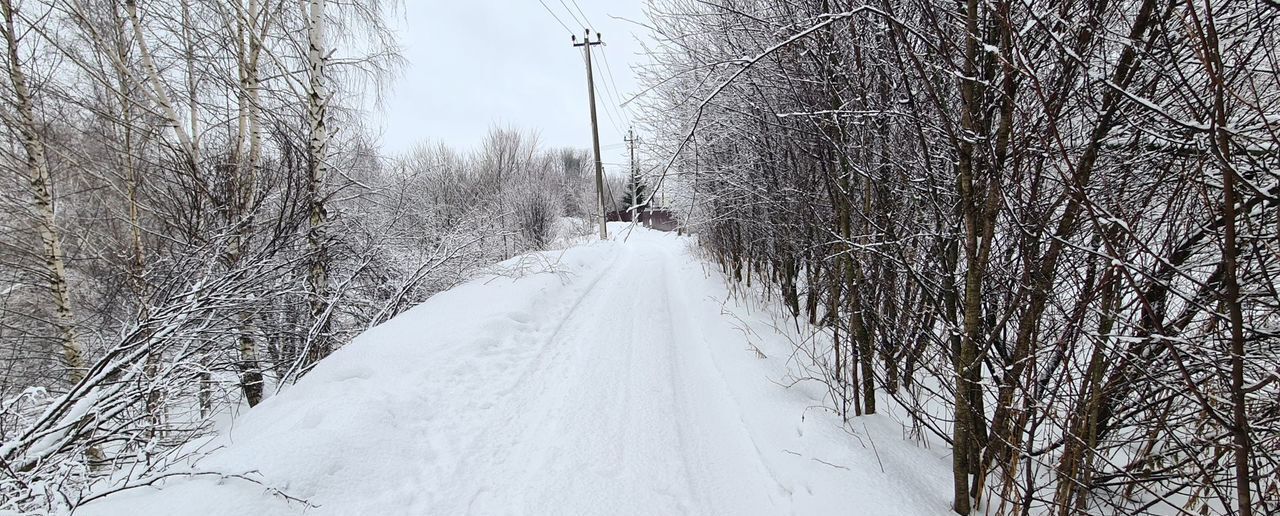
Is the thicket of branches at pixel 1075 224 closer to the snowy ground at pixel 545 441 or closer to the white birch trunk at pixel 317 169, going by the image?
the snowy ground at pixel 545 441

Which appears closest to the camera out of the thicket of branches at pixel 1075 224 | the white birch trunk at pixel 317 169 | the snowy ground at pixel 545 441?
the thicket of branches at pixel 1075 224

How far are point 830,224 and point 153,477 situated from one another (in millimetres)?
4967

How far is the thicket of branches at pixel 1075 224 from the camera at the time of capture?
123 centimetres

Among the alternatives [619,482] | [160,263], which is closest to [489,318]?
[619,482]

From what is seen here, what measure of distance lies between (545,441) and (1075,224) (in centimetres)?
320

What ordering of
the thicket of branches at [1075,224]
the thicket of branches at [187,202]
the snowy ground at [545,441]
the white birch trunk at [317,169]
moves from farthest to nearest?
the white birch trunk at [317,169] < the thicket of branches at [187,202] < the snowy ground at [545,441] < the thicket of branches at [1075,224]

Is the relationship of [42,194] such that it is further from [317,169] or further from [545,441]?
[545,441]

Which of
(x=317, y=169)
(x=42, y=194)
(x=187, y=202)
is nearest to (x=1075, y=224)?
(x=317, y=169)

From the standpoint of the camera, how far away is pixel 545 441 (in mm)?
3219

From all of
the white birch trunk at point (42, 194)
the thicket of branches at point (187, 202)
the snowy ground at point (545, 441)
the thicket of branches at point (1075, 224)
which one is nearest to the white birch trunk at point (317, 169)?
the thicket of branches at point (187, 202)

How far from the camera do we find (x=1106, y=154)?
183 centimetres

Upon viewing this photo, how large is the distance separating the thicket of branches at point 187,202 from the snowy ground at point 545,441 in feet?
4.45

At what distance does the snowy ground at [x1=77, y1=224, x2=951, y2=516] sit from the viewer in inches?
96.1

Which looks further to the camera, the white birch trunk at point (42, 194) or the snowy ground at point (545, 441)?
the white birch trunk at point (42, 194)
